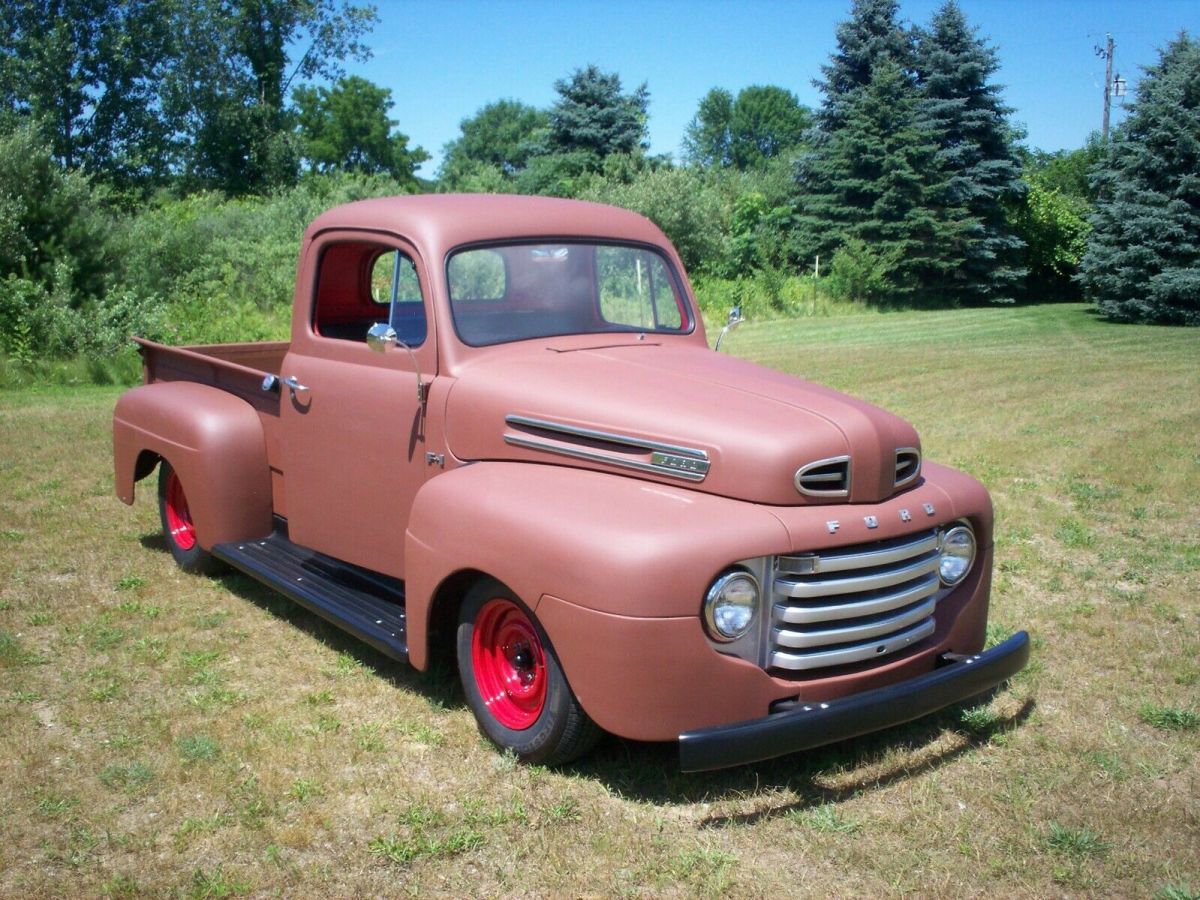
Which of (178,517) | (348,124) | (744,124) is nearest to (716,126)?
(744,124)

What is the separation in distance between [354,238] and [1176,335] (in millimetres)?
19065

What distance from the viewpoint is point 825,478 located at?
348cm

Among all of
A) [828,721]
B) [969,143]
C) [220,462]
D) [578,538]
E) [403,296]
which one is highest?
[969,143]

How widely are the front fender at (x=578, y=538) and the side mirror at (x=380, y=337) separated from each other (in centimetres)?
62

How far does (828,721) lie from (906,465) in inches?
40.2

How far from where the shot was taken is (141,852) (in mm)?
3244

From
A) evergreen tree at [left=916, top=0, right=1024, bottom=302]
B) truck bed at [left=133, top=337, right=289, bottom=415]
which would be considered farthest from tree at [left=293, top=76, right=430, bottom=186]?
truck bed at [left=133, top=337, right=289, bottom=415]

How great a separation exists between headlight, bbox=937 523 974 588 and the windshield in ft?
5.31

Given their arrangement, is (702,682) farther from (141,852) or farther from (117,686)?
(117,686)

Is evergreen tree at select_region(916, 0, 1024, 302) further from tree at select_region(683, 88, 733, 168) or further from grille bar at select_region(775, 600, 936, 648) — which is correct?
tree at select_region(683, 88, 733, 168)

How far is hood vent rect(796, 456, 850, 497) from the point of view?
135 inches

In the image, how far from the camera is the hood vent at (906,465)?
3752 mm

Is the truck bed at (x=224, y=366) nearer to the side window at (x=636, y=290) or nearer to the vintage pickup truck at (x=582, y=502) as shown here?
the vintage pickup truck at (x=582, y=502)

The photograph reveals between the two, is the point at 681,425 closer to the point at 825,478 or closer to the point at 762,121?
the point at 825,478
